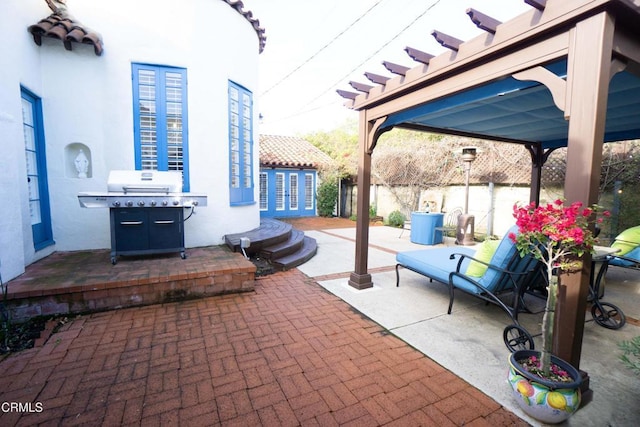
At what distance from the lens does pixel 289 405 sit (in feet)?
6.55

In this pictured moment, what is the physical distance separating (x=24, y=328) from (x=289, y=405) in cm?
288

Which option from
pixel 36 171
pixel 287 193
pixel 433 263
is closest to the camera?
pixel 433 263

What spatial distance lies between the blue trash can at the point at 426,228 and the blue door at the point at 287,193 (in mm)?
6479

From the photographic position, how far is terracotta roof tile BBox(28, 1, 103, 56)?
418cm

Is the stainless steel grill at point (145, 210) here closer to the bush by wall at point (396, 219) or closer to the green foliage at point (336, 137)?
the bush by wall at point (396, 219)

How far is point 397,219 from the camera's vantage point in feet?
35.8

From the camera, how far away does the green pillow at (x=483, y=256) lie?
308 centimetres

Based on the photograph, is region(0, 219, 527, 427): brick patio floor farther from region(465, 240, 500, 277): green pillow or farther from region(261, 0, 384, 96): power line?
region(261, 0, 384, 96): power line

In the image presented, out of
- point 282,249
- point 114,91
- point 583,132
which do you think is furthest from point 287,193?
→ point 583,132

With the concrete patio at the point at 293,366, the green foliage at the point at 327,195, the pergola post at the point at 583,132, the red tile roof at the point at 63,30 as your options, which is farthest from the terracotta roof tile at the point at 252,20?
the green foliage at the point at 327,195

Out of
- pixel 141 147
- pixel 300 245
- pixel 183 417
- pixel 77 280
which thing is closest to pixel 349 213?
pixel 300 245

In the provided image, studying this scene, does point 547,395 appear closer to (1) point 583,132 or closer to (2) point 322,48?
(1) point 583,132

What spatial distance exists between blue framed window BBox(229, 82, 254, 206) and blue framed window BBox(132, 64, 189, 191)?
86 cm

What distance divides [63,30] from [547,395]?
6671 millimetres
